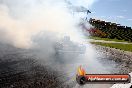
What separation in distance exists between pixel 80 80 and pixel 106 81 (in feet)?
2.75

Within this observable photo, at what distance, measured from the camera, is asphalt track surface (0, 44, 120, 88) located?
12.4 m

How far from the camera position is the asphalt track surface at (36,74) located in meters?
12.4

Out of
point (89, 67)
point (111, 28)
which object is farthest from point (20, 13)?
point (111, 28)

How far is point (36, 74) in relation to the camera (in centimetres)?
1448

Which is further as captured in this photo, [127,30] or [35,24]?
[127,30]

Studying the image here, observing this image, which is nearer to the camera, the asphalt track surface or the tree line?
the asphalt track surface

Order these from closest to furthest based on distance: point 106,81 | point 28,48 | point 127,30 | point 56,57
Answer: point 106,81, point 56,57, point 28,48, point 127,30

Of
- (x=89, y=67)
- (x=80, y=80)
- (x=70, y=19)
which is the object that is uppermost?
(x=70, y=19)

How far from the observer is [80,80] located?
→ 905 centimetres

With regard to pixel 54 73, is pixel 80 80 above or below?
above

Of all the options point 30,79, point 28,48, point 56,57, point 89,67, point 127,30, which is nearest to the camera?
point 30,79

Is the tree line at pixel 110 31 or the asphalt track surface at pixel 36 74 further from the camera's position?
the tree line at pixel 110 31

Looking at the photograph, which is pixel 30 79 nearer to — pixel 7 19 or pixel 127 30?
pixel 7 19

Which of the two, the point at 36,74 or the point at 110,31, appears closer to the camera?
the point at 36,74
